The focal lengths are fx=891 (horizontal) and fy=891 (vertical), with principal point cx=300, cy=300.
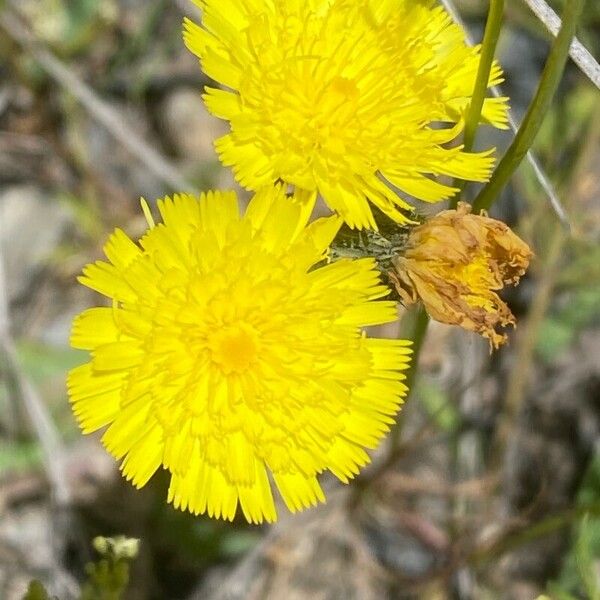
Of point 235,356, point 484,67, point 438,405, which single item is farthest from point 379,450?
point 484,67

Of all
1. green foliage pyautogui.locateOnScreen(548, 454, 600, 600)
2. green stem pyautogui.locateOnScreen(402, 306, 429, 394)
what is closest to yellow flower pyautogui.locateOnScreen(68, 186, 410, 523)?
green stem pyautogui.locateOnScreen(402, 306, 429, 394)

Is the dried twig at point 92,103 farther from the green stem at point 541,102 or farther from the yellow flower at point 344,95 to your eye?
the green stem at point 541,102

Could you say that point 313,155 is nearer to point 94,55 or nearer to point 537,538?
point 537,538

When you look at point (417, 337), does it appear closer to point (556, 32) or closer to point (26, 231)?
point (556, 32)

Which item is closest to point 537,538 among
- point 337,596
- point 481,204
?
point 337,596

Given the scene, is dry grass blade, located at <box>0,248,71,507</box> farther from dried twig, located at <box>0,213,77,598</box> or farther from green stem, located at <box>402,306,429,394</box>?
green stem, located at <box>402,306,429,394</box>

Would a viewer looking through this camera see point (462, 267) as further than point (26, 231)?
No

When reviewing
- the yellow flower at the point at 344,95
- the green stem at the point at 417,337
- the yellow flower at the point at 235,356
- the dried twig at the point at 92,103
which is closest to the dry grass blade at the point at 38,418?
the dried twig at the point at 92,103

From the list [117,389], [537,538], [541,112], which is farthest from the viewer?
[537,538]
